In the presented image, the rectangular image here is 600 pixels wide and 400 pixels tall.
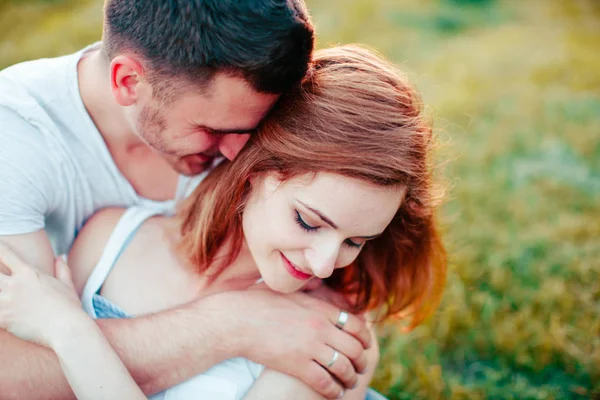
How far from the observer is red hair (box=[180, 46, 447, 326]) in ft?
7.62

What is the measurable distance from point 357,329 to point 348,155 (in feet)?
2.97

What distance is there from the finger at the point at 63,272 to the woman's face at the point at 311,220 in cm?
78

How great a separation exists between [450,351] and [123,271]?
225cm

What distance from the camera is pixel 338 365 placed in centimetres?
257

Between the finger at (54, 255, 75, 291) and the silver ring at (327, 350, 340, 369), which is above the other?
the finger at (54, 255, 75, 291)

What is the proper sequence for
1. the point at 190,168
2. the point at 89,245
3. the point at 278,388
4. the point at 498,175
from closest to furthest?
the point at 278,388, the point at 89,245, the point at 190,168, the point at 498,175

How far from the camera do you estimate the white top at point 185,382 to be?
248 cm

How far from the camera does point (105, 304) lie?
8.68 feet

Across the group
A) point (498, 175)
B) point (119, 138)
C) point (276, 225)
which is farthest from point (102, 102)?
point (498, 175)

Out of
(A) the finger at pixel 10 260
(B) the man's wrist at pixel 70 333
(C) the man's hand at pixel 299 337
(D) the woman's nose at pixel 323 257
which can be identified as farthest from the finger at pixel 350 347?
(A) the finger at pixel 10 260

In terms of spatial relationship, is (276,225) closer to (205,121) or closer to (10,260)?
(205,121)

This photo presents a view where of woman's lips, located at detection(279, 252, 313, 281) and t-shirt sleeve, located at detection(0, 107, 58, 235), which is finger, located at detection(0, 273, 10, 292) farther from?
woman's lips, located at detection(279, 252, 313, 281)

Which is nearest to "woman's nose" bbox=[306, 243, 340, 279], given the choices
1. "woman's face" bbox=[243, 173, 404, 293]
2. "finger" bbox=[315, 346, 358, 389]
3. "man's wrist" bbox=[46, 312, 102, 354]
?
"woman's face" bbox=[243, 173, 404, 293]

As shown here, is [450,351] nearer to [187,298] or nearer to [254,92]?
[187,298]
